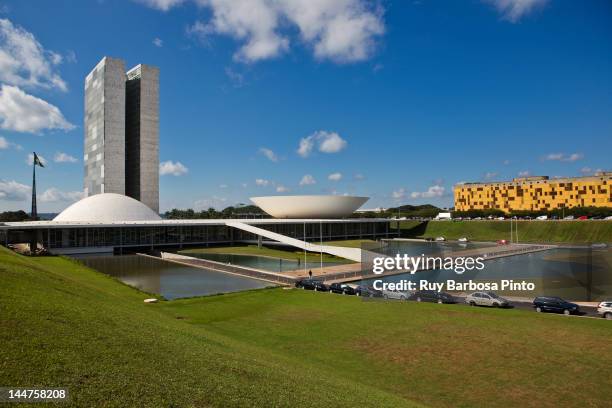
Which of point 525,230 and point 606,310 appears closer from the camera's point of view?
point 606,310

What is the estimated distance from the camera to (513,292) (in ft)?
75.4

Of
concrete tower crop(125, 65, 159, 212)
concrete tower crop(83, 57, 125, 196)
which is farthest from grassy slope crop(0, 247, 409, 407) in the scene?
concrete tower crop(125, 65, 159, 212)

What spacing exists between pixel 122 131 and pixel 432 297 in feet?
230

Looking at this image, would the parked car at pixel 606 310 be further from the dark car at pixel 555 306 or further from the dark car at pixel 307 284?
the dark car at pixel 307 284

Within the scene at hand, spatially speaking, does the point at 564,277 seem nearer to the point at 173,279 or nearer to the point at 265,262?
the point at 265,262

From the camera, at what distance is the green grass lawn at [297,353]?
5777 millimetres

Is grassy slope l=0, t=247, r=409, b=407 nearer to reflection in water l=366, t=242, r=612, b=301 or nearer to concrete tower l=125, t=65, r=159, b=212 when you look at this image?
reflection in water l=366, t=242, r=612, b=301

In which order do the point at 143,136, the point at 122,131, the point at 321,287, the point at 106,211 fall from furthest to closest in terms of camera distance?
the point at 143,136 → the point at 122,131 → the point at 106,211 → the point at 321,287

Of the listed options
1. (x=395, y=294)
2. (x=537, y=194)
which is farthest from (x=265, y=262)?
(x=537, y=194)

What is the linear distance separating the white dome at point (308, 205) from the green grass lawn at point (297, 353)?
4577 centimetres

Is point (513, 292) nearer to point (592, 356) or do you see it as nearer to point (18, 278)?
point (592, 356)

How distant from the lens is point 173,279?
2933 cm

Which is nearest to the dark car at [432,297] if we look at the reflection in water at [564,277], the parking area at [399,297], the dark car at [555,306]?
the parking area at [399,297]

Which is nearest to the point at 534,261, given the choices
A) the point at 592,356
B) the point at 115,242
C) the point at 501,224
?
the point at 592,356
